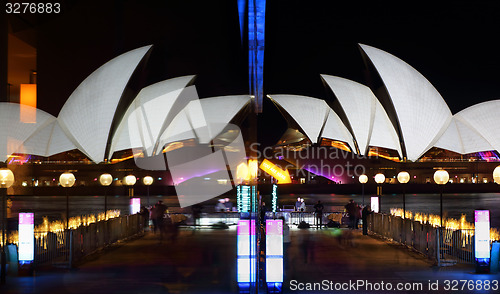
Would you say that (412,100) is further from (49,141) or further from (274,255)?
(49,141)

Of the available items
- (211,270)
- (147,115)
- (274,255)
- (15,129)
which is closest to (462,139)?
(147,115)

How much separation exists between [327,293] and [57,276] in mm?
4925

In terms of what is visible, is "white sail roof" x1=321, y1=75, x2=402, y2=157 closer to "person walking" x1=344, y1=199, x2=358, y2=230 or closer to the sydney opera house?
the sydney opera house

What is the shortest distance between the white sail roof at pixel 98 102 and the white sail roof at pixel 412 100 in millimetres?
11055

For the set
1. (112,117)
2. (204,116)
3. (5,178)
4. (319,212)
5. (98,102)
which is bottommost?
(319,212)

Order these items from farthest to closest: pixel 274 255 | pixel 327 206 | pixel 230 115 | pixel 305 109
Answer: pixel 230 115 → pixel 305 109 → pixel 327 206 → pixel 274 255

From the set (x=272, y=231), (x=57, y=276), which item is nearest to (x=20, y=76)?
(x=272, y=231)

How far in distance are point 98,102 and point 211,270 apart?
1612cm

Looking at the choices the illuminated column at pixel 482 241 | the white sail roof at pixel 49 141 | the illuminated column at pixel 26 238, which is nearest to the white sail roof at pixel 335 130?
the white sail roof at pixel 49 141

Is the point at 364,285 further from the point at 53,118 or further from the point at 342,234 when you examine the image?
the point at 53,118

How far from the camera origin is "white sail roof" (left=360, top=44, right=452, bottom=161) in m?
23.8

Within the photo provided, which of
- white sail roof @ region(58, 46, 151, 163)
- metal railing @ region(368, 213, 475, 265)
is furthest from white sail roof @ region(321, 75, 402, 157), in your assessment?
metal railing @ region(368, 213, 475, 265)

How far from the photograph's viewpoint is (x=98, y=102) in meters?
23.8

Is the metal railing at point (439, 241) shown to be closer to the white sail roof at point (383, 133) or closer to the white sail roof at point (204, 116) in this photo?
the white sail roof at point (383, 133)
